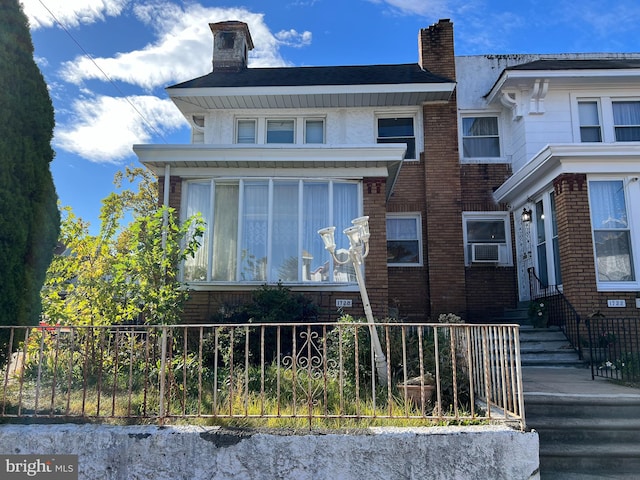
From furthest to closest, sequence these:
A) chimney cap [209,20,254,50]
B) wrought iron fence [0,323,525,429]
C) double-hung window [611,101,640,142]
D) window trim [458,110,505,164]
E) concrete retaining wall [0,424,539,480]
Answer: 1. chimney cap [209,20,254,50]
2. window trim [458,110,505,164]
3. double-hung window [611,101,640,142]
4. wrought iron fence [0,323,525,429]
5. concrete retaining wall [0,424,539,480]

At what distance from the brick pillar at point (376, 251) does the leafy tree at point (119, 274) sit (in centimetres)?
327

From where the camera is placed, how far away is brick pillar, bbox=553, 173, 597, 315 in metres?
8.81

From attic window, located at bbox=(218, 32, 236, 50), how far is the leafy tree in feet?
25.5

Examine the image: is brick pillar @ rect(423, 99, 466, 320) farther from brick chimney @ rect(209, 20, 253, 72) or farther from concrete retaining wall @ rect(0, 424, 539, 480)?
concrete retaining wall @ rect(0, 424, 539, 480)

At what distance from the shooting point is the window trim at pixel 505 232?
12.0 meters

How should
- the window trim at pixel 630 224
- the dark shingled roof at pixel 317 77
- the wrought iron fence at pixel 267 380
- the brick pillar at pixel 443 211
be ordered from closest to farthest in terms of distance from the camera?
the wrought iron fence at pixel 267 380 → the window trim at pixel 630 224 → the brick pillar at pixel 443 211 → the dark shingled roof at pixel 317 77

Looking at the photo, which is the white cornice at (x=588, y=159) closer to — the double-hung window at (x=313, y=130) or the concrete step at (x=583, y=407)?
the concrete step at (x=583, y=407)

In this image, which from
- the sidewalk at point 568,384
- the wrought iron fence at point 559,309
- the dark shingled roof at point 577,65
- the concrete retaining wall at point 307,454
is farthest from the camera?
the dark shingled roof at point 577,65

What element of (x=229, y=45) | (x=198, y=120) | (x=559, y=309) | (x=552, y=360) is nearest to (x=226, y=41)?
(x=229, y=45)

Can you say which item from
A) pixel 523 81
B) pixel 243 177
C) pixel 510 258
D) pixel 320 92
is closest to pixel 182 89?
pixel 320 92

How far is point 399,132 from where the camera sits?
41.5 feet

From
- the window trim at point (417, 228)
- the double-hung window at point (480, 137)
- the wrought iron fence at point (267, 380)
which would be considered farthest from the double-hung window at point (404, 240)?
the wrought iron fence at point (267, 380)

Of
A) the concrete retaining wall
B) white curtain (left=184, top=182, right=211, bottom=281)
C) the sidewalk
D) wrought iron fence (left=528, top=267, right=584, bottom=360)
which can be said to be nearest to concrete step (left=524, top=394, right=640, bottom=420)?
the sidewalk
